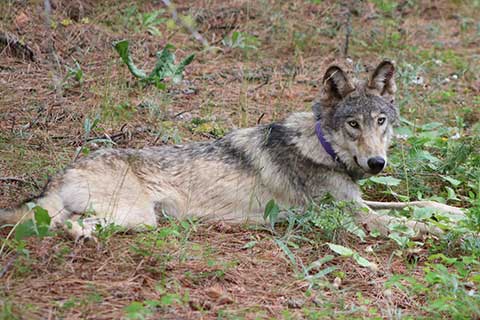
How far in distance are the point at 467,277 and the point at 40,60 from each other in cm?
617

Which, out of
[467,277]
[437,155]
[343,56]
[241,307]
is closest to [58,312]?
[241,307]

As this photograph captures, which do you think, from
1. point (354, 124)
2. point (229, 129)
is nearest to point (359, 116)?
point (354, 124)

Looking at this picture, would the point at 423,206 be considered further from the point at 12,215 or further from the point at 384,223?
the point at 12,215

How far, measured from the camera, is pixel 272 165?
559 centimetres

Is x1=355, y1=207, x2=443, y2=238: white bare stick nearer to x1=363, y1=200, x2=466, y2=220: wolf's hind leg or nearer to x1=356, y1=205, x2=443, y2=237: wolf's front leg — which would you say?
x1=356, y1=205, x2=443, y2=237: wolf's front leg

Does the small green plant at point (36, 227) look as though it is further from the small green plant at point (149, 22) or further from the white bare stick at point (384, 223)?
the small green plant at point (149, 22)

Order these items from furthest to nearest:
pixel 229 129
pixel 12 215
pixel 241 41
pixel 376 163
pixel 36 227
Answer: pixel 241 41 < pixel 229 129 < pixel 376 163 < pixel 12 215 < pixel 36 227

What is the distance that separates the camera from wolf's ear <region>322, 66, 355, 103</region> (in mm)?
5340

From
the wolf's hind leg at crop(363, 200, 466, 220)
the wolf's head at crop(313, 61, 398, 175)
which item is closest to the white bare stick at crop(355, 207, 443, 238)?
the wolf's hind leg at crop(363, 200, 466, 220)

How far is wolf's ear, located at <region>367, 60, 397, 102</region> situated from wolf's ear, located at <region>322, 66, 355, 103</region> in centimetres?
20

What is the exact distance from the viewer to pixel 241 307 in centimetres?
382

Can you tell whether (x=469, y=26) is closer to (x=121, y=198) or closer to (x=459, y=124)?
(x=459, y=124)

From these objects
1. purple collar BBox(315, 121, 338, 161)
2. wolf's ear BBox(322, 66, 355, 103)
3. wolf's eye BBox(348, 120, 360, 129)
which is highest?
wolf's ear BBox(322, 66, 355, 103)

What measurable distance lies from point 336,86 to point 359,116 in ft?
1.15
